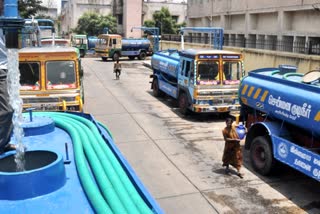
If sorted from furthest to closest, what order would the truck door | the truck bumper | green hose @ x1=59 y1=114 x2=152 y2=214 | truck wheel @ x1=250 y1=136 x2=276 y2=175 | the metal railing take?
the metal railing < the truck door < the truck bumper < truck wheel @ x1=250 y1=136 x2=276 y2=175 < green hose @ x1=59 y1=114 x2=152 y2=214

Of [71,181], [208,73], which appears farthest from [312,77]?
[71,181]

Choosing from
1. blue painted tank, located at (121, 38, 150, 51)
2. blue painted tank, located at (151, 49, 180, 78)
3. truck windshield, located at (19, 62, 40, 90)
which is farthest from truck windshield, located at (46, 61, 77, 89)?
blue painted tank, located at (121, 38, 150, 51)

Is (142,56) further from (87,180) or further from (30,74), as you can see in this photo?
(87,180)

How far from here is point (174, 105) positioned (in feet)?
56.4

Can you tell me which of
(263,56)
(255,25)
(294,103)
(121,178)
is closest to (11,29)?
(121,178)

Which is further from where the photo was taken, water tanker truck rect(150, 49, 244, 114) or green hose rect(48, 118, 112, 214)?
water tanker truck rect(150, 49, 244, 114)

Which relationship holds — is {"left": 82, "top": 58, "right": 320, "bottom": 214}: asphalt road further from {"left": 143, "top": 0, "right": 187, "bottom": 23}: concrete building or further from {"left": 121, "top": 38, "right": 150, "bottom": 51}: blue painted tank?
{"left": 143, "top": 0, "right": 187, "bottom": 23}: concrete building

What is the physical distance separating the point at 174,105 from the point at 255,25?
20.5 meters

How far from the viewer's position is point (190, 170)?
9.18m

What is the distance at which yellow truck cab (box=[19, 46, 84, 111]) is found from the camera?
10.8 m

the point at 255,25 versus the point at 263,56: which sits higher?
the point at 255,25

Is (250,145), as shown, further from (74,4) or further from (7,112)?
(74,4)

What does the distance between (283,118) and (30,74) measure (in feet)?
23.9

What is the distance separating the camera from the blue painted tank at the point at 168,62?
16188mm
